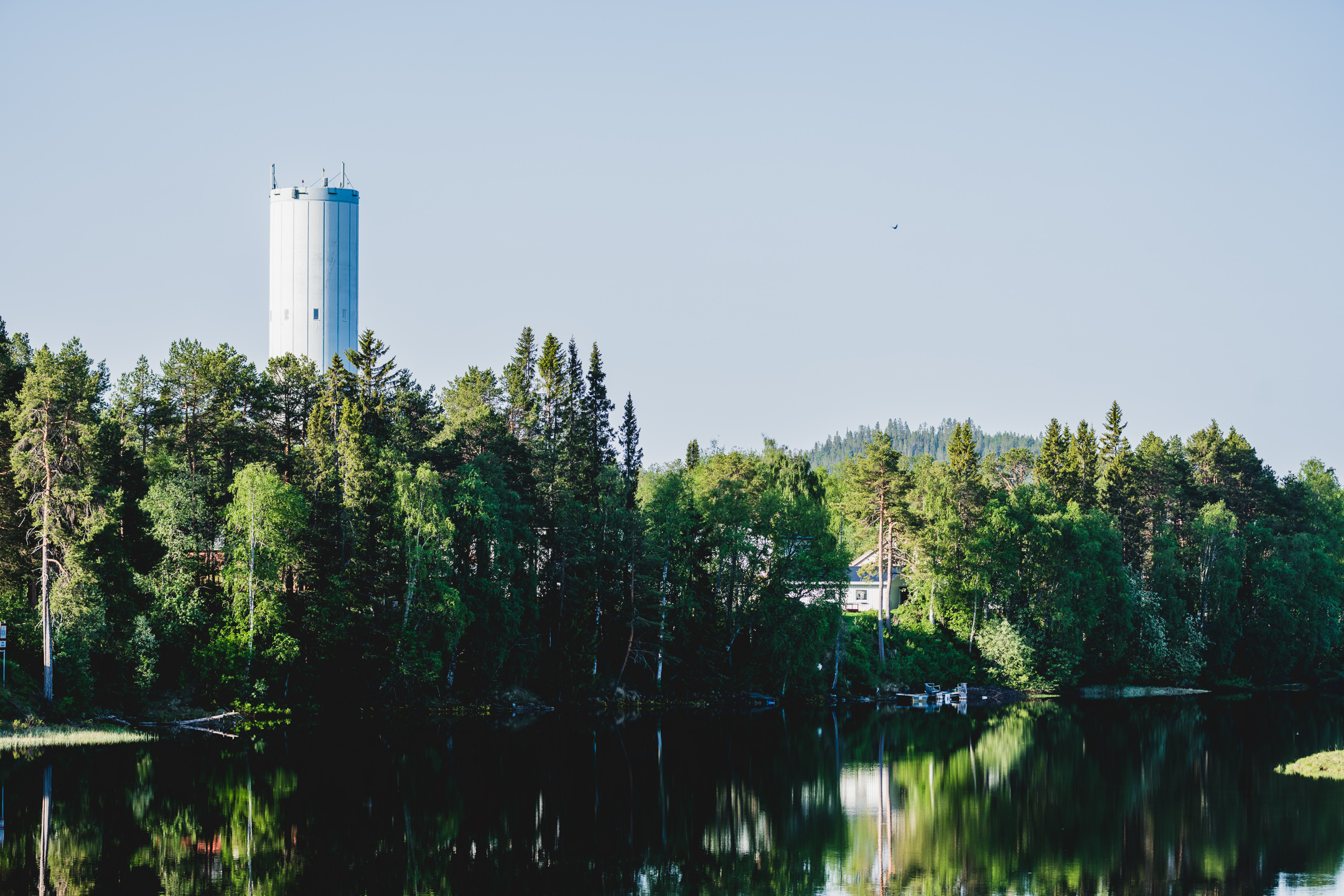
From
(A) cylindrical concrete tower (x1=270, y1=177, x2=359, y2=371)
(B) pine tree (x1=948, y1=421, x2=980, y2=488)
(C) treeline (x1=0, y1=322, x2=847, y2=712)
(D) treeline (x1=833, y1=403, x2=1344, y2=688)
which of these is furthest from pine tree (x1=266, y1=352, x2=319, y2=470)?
(B) pine tree (x1=948, y1=421, x2=980, y2=488)

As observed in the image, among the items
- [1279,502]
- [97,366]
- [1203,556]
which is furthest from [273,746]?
[1279,502]

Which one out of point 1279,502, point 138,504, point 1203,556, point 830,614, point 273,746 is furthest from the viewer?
point 1279,502

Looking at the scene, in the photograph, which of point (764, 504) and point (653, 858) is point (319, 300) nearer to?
point (764, 504)

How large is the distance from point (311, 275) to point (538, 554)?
2315 cm

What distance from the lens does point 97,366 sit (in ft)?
187

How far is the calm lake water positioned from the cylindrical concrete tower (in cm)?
2934

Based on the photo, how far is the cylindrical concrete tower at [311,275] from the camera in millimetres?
76562

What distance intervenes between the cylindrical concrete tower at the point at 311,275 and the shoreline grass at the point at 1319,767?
54.2m

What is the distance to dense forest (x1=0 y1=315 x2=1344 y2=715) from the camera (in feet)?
170

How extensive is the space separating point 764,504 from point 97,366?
35251 mm

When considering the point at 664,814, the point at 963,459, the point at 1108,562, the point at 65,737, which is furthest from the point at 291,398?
the point at 1108,562

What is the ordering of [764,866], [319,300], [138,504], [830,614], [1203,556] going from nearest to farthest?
[764,866]
[138,504]
[830,614]
[319,300]
[1203,556]

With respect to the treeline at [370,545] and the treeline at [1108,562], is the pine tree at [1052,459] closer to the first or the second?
the treeline at [1108,562]

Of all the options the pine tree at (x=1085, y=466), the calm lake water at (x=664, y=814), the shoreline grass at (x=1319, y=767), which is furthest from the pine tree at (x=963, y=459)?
the shoreline grass at (x=1319, y=767)
